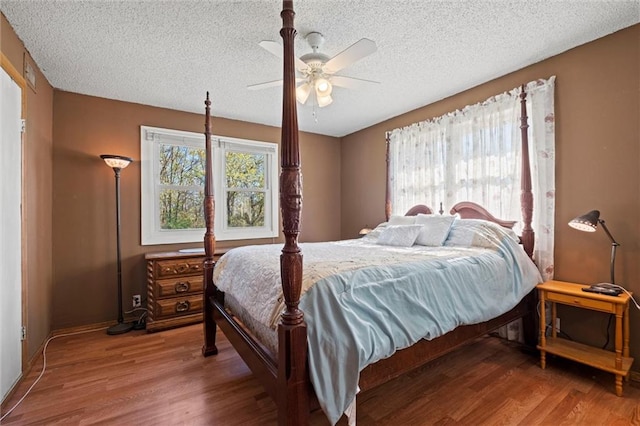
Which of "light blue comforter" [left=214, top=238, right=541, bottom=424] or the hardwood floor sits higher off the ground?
"light blue comforter" [left=214, top=238, right=541, bottom=424]

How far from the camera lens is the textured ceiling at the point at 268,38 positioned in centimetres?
197

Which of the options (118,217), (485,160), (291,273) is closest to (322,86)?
(291,273)

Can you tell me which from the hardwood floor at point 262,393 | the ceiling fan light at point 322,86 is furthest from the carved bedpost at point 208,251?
the ceiling fan light at point 322,86

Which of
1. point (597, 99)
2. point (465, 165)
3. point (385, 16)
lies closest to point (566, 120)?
point (597, 99)

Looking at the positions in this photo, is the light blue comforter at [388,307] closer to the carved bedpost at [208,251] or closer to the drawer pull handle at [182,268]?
the carved bedpost at [208,251]

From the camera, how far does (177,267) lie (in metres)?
3.31

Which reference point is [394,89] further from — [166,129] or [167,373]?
[167,373]

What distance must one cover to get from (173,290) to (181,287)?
83 mm

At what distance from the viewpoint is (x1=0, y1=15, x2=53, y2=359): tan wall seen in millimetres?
2333

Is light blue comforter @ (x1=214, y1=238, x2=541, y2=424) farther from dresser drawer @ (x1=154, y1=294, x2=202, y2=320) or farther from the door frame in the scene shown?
the door frame

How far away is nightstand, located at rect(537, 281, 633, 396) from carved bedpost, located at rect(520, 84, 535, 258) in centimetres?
38

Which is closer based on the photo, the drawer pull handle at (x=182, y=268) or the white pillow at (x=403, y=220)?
the drawer pull handle at (x=182, y=268)

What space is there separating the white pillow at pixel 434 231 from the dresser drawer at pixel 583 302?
92 cm

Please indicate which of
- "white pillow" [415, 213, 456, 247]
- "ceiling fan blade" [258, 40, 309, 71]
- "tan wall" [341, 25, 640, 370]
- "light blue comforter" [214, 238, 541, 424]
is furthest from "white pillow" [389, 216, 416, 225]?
"ceiling fan blade" [258, 40, 309, 71]
